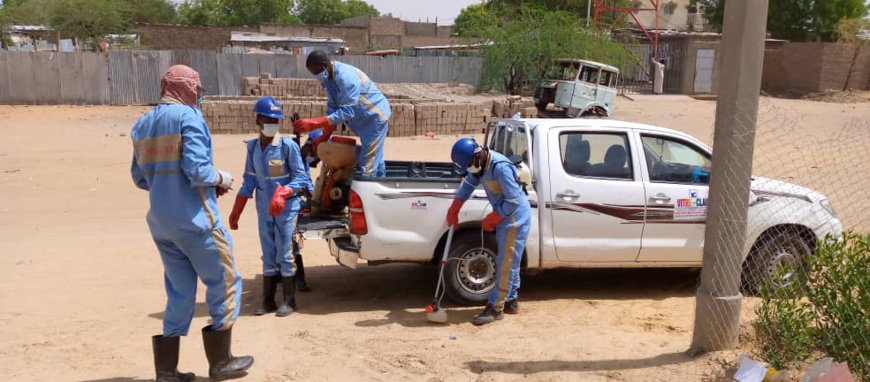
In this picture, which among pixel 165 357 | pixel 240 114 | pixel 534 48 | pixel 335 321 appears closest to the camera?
pixel 165 357

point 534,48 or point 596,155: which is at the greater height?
point 534,48

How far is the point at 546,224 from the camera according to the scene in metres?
6.70

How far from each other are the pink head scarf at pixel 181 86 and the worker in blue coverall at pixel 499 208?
2.21 m

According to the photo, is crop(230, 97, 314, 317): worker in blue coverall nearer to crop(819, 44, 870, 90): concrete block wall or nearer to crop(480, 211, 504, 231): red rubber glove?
crop(480, 211, 504, 231): red rubber glove

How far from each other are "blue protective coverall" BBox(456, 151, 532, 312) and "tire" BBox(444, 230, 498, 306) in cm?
34

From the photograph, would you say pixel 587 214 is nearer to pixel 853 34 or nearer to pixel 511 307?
pixel 511 307

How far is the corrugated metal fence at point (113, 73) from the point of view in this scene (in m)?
26.0

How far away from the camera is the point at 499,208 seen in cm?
620

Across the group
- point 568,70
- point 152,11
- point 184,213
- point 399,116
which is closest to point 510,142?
point 184,213

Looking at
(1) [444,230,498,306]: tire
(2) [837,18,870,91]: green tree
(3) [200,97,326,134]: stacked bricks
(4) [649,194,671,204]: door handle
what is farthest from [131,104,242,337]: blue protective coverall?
(2) [837,18,870,91]: green tree

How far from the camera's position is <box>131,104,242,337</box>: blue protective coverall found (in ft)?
14.9

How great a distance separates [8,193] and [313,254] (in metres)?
6.68

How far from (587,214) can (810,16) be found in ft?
139

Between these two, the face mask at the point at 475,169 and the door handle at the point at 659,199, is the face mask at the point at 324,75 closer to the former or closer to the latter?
the face mask at the point at 475,169
